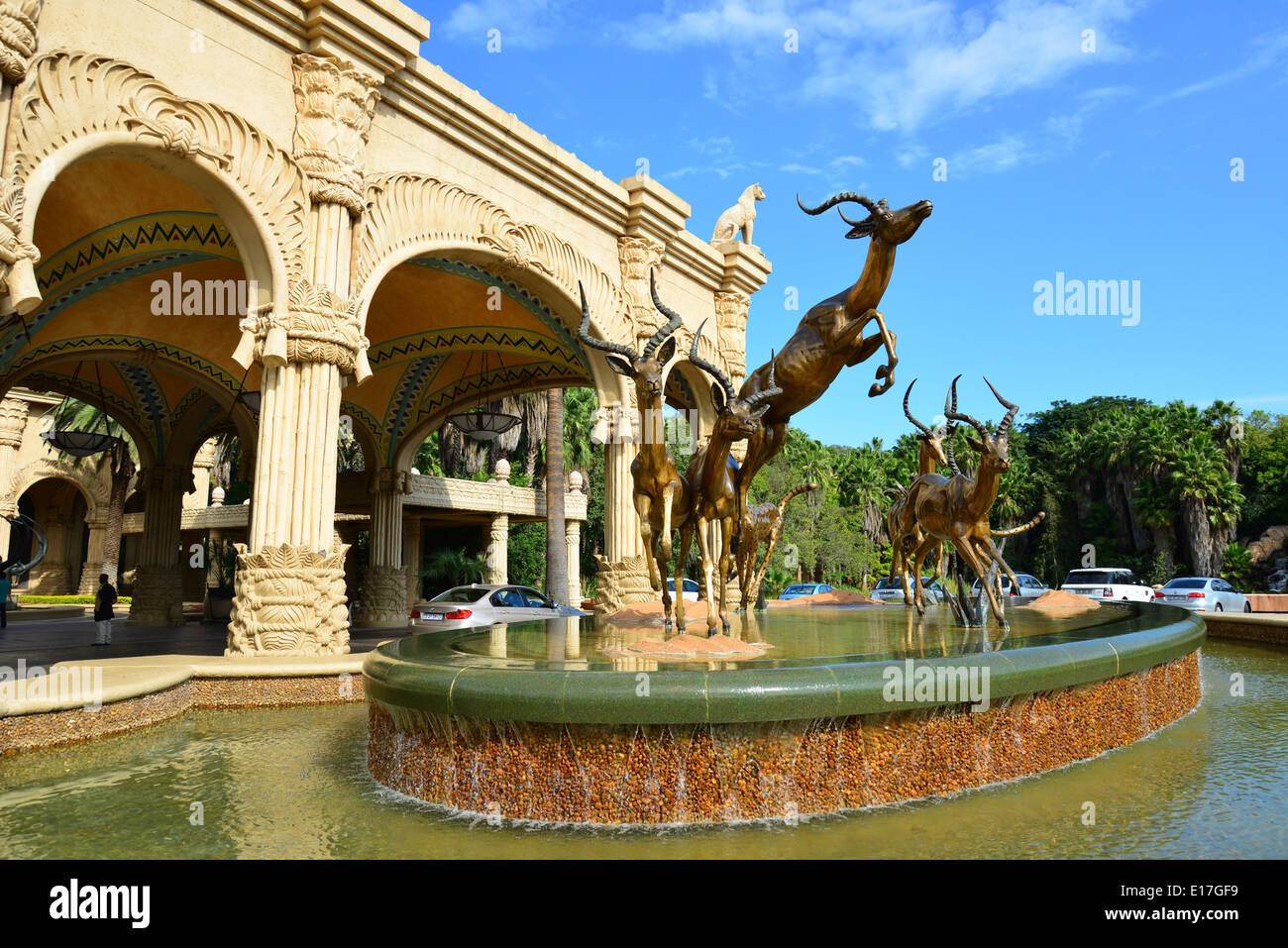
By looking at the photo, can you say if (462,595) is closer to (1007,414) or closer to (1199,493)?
(1007,414)

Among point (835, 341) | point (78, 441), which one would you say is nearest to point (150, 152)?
point (835, 341)

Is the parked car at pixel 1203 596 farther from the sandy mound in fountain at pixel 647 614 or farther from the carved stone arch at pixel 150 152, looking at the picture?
the carved stone arch at pixel 150 152

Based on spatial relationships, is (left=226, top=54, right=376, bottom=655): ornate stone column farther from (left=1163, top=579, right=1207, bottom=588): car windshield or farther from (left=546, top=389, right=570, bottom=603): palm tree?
(left=1163, top=579, right=1207, bottom=588): car windshield

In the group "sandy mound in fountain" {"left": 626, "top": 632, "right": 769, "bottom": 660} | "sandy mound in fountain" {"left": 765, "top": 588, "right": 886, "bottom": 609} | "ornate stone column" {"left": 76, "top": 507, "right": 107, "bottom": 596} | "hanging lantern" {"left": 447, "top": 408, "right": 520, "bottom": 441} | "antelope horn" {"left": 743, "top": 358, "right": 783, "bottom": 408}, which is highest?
"hanging lantern" {"left": 447, "top": 408, "right": 520, "bottom": 441}

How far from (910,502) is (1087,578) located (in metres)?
19.2

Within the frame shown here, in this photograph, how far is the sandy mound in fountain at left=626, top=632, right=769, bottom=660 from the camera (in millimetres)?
6145

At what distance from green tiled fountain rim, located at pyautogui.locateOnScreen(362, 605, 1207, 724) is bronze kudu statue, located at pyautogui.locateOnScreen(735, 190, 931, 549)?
2714 millimetres

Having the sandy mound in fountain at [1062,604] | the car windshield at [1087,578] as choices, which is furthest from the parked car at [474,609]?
the car windshield at [1087,578]

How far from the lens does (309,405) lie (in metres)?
10.2

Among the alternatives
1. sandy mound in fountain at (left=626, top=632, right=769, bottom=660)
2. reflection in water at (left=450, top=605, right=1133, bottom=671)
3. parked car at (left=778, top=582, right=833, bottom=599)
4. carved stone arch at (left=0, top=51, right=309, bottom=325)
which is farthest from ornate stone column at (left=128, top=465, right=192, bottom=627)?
sandy mound in fountain at (left=626, top=632, right=769, bottom=660)

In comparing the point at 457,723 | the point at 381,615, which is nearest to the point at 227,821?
the point at 457,723
